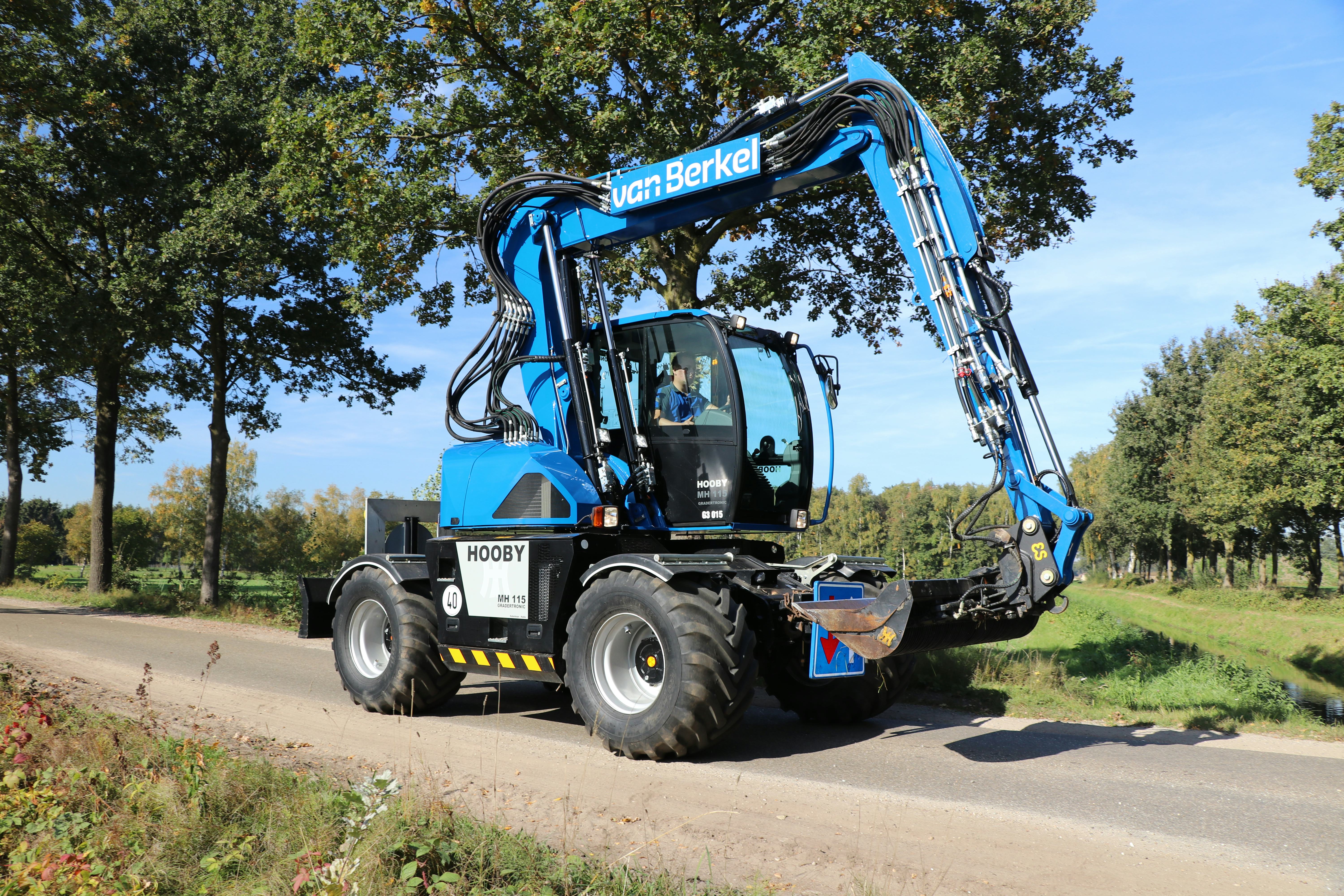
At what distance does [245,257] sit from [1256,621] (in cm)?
3387

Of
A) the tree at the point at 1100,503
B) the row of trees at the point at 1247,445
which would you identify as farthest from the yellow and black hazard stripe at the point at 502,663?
the tree at the point at 1100,503

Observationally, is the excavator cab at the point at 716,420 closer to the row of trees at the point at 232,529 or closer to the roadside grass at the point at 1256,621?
the roadside grass at the point at 1256,621

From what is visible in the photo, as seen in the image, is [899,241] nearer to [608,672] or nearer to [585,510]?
[585,510]

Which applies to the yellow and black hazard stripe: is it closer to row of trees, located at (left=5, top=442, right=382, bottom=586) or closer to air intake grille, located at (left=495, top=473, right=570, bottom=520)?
air intake grille, located at (left=495, top=473, right=570, bottom=520)

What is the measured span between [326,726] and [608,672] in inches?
101

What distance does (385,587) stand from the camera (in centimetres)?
891

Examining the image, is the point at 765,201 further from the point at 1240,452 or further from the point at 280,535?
the point at 280,535

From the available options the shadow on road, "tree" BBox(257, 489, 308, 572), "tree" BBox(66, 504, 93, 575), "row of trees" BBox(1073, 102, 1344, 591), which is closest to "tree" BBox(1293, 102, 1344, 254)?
"row of trees" BBox(1073, 102, 1344, 591)

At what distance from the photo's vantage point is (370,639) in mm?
9227

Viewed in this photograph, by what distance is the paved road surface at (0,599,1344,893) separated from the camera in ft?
14.1

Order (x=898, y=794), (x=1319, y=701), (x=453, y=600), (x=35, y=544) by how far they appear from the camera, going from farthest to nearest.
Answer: (x=35, y=544)
(x=1319, y=701)
(x=453, y=600)
(x=898, y=794)

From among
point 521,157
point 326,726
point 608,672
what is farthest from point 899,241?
point 521,157

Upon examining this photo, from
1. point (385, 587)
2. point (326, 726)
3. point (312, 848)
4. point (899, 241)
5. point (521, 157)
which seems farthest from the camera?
point (521, 157)

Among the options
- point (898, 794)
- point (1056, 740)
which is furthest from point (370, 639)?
point (1056, 740)
